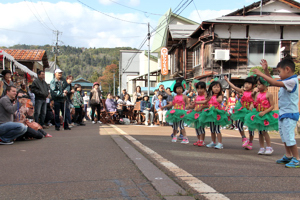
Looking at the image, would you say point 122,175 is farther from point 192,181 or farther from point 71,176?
point 192,181

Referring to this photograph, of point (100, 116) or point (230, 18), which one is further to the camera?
point (230, 18)

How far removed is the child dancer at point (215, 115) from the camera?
732 cm

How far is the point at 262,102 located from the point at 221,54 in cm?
1737

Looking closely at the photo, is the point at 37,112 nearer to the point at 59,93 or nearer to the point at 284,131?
the point at 59,93

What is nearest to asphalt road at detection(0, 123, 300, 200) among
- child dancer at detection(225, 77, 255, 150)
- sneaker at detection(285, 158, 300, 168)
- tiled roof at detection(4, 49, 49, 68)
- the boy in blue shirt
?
sneaker at detection(285, 158, 300, 168)

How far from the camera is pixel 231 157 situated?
19.8 ft

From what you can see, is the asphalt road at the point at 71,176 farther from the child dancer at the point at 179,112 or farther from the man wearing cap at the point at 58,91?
the man wearing cap at the point at 58,91

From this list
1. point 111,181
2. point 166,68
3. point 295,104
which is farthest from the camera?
point 166,68

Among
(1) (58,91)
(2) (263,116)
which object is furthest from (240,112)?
(1) (58,91)

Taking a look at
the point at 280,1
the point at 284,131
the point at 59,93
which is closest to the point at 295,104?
the point at 284,131

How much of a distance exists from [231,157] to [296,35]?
22257mm

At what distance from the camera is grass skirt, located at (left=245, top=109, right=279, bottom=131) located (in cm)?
628

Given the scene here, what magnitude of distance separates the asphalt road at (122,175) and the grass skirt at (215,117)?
946mm

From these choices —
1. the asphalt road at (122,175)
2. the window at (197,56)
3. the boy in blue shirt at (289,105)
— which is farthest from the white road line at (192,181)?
the window at (197,56)
